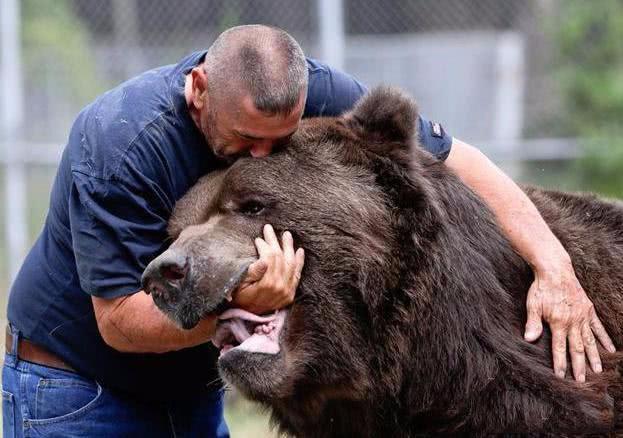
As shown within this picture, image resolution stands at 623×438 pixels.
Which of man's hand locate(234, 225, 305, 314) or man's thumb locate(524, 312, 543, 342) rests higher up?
man's hand locate(234, 225, 305, 314)

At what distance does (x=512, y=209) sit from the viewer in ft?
14.1

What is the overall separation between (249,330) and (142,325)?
1.32 feet

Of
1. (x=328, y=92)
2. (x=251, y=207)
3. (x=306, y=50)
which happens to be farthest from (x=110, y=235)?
(x=306, y=50)

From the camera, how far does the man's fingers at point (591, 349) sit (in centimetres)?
401

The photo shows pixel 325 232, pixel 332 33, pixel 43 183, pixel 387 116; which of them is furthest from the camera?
pixel 43 183

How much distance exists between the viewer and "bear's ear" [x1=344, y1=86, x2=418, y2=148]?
4.09 metres

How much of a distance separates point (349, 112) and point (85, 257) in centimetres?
122

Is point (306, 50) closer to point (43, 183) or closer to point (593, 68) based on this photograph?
point (43, 183)

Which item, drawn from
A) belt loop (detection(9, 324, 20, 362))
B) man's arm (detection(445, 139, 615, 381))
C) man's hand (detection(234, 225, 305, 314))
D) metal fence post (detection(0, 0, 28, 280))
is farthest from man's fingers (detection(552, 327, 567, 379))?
metal fence post (detection(0, 0, 28, 280))

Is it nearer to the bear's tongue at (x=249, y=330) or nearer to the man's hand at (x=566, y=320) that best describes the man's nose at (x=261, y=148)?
the bear's tongue at (x=249, y=330)

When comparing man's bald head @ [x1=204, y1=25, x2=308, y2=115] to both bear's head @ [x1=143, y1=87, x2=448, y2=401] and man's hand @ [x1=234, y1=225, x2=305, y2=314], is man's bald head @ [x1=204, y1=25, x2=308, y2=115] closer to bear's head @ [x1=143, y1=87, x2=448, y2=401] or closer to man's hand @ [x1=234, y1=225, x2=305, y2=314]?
bear's head @ [x1=143, y1=87, x2=448, y2=401]

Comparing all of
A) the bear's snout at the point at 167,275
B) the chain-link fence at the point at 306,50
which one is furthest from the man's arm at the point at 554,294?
the chain-link fence at the point at 306,50

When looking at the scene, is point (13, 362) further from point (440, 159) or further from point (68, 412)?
point (440, 159)

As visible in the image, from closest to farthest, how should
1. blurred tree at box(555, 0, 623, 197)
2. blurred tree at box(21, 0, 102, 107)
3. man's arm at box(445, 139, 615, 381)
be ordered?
man's arm at box(445, 139, 615, 381) < blurred tree at box(21, 0, 102, 107) < blurred tree at box(555, 0, 623, 197)
